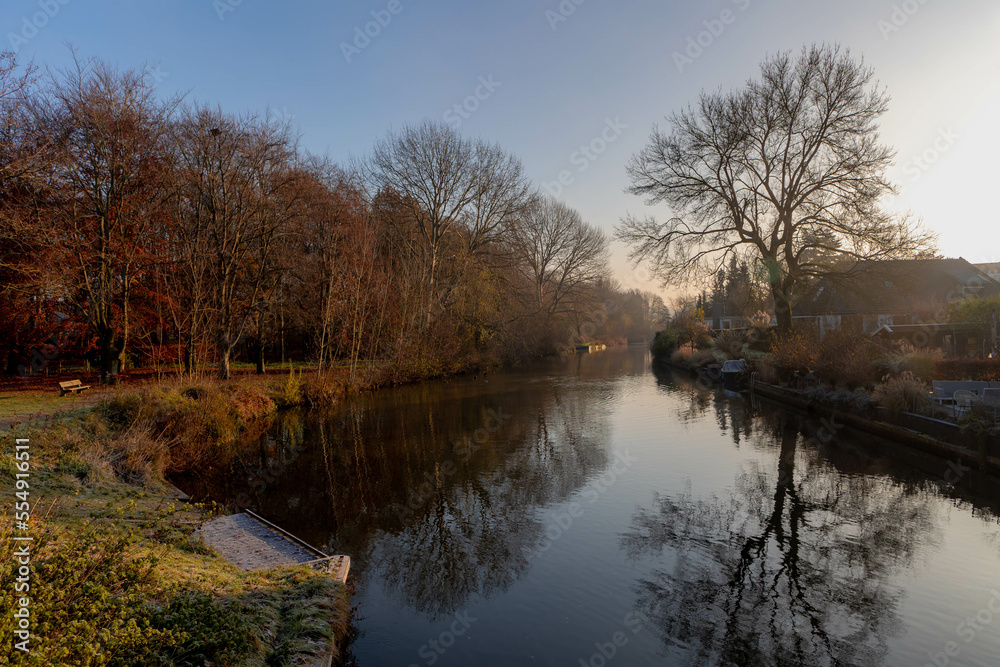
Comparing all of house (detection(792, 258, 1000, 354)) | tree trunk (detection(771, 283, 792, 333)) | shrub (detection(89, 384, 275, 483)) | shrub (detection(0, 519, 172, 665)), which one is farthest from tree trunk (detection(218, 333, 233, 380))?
tree trunk (detection(771, 283, 792, 333))

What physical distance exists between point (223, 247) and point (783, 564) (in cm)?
1844

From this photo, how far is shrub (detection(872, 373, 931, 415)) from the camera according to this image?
37.2ft

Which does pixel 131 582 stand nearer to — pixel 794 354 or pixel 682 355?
pixel 794 354

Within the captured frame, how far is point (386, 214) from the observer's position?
3012 cm

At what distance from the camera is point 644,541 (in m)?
7.09

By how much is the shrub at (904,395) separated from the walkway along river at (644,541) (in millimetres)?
956

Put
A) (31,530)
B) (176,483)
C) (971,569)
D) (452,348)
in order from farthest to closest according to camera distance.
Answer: (452,348) < (176,483) < (971,569) < (31,530)

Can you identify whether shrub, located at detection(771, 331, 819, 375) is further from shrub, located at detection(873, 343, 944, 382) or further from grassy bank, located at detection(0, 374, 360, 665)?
grassy bank, located at detection(0, 374, 360, 665)

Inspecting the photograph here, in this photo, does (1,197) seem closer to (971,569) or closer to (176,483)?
(176,483)

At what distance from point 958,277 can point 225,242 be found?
1607 inches

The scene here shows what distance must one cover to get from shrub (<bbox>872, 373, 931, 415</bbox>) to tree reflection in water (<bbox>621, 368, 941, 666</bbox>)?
9.68 feet

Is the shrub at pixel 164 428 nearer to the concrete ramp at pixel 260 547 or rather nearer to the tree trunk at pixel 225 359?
the concrete ramp at pixel 260 547

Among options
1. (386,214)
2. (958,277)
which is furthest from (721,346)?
(386,214)

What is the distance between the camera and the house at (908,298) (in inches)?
712
